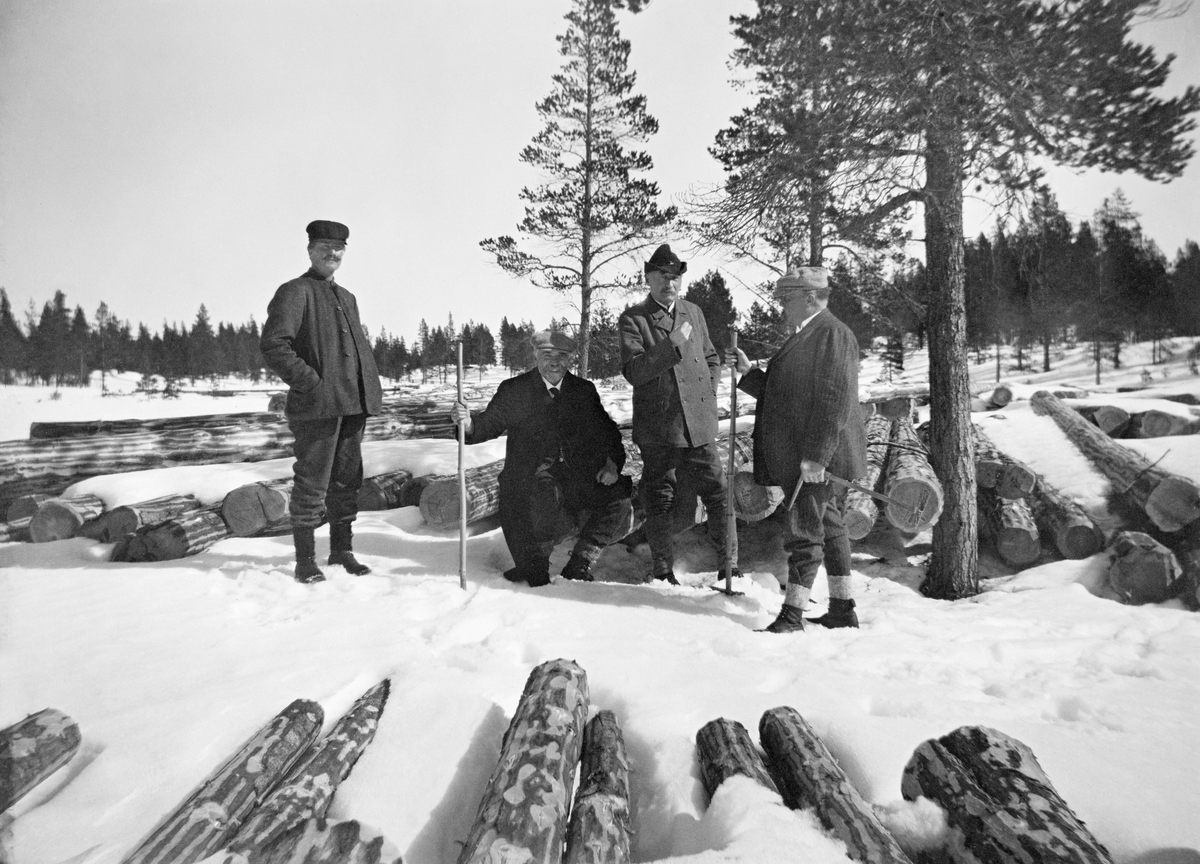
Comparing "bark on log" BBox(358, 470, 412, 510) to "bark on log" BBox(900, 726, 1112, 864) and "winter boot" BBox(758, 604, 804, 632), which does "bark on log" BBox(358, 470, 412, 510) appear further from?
"bark on log" BBox(900, 726, 1112, 864)

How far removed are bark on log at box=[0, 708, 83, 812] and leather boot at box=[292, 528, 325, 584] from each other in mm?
1796

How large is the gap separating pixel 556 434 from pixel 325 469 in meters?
1.59

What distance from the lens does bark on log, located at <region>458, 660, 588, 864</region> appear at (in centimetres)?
136

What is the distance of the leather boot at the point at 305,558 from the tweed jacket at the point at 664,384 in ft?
7.52

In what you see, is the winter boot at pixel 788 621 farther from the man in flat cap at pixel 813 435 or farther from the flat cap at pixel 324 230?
the flat cap at pixel 324 230

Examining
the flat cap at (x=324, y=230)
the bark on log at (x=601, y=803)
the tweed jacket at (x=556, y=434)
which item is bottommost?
the bark on log at (x=601, y=803)

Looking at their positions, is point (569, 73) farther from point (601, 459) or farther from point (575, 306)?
point (601, 459)

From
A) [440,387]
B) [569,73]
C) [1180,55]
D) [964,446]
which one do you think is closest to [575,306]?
[440,387]

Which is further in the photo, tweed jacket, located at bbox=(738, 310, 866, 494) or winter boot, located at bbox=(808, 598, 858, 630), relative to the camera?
winter boot, located at bbox=(808, 598, 858, 630)

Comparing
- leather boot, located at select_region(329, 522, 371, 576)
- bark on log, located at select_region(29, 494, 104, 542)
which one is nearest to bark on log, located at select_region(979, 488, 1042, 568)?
leather boot, located at select_region(329, 522, 371, 576)

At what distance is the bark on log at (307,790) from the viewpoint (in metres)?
1.41

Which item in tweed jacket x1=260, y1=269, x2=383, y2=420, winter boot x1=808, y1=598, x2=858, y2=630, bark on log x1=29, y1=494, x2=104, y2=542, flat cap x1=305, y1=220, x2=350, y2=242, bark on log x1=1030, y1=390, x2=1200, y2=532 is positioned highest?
flat cap x1=305, y1=220, x2=350, y2=242

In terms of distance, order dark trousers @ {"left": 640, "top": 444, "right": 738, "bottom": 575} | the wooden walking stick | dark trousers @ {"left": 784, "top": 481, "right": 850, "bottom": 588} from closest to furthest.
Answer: dark trousers @ {"left": 784, "top": 481, "right": 850, "bottom": 588}
the wooden walking stick
dark trousers @ {"left": 640, "top": 444, "right": 738, "bottom": 575}

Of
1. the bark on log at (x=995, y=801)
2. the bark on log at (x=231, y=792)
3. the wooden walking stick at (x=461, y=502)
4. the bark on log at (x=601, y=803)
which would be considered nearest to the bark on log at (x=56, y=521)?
the wooden walking stick at (x=461, y=502)
